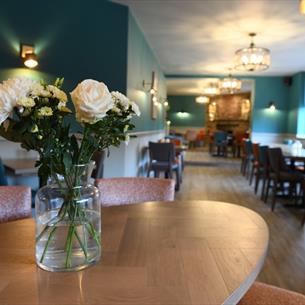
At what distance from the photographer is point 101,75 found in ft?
12.7

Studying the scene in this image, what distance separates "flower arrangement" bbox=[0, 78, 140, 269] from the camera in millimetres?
796

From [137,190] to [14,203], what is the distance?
0.68 m

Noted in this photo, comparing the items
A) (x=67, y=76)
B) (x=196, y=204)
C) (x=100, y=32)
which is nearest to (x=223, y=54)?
(x=100, y=32)

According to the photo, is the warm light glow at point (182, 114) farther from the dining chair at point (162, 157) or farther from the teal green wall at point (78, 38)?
the teal green wall at point (78, 38)

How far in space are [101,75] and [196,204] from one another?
106 inches

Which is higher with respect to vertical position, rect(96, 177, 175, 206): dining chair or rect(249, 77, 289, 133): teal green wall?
rect(249, 77, 289, 133): teal green wall

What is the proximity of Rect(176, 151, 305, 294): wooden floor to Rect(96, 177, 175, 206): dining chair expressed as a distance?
1173 mm

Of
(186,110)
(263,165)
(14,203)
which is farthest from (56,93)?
(186,110)

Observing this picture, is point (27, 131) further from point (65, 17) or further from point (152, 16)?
point (152, 16)

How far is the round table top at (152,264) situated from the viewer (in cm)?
76

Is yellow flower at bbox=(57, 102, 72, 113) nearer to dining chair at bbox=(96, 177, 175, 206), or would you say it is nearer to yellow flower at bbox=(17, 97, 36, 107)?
yellow flower at bbox=(17, 97, 36, 107)

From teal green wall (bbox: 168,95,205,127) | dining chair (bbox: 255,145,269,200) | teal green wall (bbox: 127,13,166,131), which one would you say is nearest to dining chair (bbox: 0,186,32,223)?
teal green wall (bbox: 127,13,166,131)

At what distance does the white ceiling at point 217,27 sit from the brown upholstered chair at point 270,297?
335 centimetres

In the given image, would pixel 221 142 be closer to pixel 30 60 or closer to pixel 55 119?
pixel 30 60
